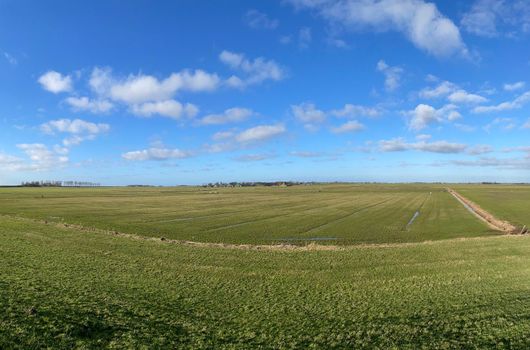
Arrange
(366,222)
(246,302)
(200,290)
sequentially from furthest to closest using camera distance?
(366,222) → (200,290) → (246,302)

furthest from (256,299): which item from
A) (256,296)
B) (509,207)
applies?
(509,207)

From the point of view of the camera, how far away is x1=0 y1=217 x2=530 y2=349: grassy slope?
9969mm

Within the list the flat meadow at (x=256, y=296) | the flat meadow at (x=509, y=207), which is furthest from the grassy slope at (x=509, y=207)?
the flat meadow at (x=256, y=296)

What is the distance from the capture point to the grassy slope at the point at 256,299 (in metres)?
9.97

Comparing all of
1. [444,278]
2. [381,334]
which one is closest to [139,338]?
[381,334]

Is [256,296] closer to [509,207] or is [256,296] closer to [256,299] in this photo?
[256,299]

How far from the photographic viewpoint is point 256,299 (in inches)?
550

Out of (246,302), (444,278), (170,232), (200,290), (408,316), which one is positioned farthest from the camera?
(170,232)

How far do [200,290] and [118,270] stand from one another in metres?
5.11

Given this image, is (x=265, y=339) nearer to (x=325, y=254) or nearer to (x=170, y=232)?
(x=325, y=254)

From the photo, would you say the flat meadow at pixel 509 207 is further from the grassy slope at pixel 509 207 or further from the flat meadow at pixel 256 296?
the flat meadow at pixel 256 296

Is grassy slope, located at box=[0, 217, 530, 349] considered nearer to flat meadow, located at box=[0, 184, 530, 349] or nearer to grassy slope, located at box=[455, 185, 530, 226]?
flat meadow, located at box=[0, 184, 530, 349]

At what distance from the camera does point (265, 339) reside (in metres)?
10.1

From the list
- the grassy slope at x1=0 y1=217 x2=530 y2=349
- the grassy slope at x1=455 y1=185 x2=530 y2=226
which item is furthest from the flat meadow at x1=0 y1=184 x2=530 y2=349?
the grassy slope at x1=455 y1=185 x2=530 y2=226
